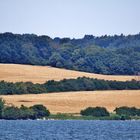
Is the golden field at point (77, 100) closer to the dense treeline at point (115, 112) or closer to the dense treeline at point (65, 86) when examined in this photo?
the dense treeline at point (115, 112)

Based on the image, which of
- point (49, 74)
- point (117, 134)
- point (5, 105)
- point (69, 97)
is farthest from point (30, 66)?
point (117, 134)

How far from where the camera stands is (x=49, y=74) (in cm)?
17462

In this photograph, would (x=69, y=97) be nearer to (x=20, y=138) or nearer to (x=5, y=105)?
(x=5, y=105)

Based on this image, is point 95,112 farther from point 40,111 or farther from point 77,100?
point 40,111

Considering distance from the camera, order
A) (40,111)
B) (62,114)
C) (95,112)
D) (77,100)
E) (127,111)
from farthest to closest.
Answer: (77,100) < (127,111) < (95,112) < (62,114) < (40,111)

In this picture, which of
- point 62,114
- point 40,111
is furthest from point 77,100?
point 40,111

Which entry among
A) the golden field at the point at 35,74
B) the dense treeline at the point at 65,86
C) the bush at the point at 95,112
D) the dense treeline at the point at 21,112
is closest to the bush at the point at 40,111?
the dense treeline at the point at 21,112

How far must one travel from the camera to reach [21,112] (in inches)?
5113

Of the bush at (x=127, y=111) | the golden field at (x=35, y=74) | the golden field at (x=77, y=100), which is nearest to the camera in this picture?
the bush at (x=127, y=111)

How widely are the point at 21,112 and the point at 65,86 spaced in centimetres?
2943

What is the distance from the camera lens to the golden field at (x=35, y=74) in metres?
166

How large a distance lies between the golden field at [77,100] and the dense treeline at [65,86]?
353cm

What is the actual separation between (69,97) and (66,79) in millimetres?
16275

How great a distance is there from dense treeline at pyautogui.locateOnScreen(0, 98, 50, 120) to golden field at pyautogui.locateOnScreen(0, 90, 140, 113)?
4.15 metres
